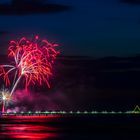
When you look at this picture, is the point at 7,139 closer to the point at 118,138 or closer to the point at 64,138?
the point at 64,138

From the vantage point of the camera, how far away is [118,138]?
7519 cm

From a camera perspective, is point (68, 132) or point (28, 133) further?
point (68, 132)

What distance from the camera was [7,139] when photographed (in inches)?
2832

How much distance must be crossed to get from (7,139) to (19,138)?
2696 millimetres

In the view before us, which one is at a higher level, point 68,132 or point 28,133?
point 68,132

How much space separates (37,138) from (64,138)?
13.9ft

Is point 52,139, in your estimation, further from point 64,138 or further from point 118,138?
point 118,138

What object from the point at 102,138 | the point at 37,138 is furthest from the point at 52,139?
the point at 102,138

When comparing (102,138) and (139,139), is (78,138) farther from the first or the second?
(139,139)

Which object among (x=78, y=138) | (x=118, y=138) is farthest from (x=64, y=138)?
(x=118, y=138)

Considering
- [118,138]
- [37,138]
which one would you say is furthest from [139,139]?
[37,138]

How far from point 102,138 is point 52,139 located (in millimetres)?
7640

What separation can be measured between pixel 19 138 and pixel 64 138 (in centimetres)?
632

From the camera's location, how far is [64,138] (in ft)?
248
